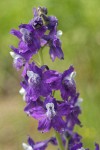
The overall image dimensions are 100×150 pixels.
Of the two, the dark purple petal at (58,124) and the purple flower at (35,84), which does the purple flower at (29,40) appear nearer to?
the purple flower at (35,84)

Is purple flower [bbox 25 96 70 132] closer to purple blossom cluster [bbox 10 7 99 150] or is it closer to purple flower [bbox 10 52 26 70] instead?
purple blossom cluster [bbox 10 7 99 150]

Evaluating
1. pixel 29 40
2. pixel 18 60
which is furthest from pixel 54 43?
pixel 18 60

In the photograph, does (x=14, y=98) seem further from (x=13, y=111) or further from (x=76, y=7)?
(x=76, y=7)

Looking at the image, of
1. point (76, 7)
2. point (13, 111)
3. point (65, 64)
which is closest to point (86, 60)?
point (65, 64)

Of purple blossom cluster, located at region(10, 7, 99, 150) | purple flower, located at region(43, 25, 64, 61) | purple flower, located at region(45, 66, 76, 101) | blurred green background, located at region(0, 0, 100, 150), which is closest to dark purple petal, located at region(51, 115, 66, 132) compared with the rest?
purple blossom cluster, located at region(10, 7, 99, 150)

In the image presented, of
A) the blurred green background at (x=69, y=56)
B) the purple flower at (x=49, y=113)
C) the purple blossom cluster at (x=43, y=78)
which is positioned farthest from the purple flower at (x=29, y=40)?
the blurred green background at (x=69, y=56)
